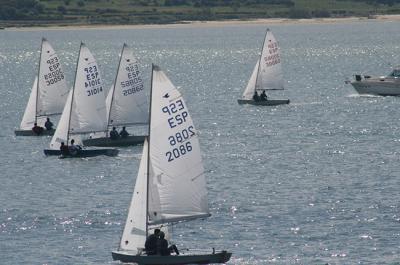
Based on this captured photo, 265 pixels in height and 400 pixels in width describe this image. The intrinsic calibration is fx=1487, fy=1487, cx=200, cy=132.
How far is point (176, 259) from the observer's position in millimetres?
61562

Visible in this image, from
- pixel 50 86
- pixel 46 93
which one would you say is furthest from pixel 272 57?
pixel 46 93

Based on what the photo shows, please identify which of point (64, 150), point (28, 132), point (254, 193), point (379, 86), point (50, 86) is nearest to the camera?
point (254, 193)

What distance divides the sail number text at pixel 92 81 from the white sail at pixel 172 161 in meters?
45.7

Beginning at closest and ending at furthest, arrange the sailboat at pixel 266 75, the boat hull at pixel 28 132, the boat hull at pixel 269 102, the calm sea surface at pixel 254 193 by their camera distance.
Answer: the calm sea surface at pixel 254 193, the boat hull at pixel 28 132, the boat hull at pixel 269 102, the sailboat at pixel 266 75

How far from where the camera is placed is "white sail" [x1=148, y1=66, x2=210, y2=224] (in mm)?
62906

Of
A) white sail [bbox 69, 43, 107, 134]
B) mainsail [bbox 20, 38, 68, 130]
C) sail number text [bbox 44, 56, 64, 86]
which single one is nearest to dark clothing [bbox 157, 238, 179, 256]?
white sail [bbox 69, 43, 107, 134]

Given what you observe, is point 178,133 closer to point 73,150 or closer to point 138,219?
point 138,219

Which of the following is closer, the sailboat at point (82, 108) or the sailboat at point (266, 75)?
the sailboat at point (82, 108)

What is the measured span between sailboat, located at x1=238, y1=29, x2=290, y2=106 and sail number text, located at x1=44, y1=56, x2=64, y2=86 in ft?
86.0

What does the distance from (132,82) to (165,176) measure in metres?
49.6

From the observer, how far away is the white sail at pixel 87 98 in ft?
353

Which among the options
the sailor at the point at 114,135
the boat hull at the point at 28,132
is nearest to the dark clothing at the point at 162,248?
the sailor at the point at 114,135

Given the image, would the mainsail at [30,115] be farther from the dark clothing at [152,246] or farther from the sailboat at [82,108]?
the dark clothing at [152,246]

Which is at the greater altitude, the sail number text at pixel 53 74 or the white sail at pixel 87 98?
the sail number text at pixel 53 74
